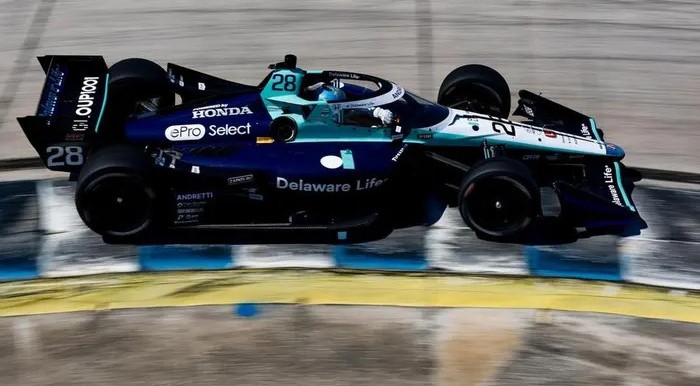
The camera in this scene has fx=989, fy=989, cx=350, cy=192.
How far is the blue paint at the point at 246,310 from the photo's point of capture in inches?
359

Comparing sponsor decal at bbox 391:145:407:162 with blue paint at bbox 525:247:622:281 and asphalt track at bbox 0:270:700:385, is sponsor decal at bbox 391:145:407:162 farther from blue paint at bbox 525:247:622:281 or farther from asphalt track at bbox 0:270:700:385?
blue paint at bbox 525:247:622:281

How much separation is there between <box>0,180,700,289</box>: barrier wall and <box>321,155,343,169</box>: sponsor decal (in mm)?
862

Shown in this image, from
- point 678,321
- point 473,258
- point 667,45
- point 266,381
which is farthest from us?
point 667,45

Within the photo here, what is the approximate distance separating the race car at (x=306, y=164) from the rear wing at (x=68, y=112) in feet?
0.05

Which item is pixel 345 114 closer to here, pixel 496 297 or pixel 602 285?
pixel 496 297

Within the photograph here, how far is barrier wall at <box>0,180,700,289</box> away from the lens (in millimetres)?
9867

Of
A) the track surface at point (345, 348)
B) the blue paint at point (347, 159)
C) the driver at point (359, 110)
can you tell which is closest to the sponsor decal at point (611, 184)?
the track surface at point (345, 348)

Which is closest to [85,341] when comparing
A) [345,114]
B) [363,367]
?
[363,367]

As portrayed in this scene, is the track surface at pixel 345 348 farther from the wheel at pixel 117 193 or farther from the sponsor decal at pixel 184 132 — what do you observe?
the sponsor decal at pixel 184 132

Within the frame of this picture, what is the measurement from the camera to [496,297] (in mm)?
9469

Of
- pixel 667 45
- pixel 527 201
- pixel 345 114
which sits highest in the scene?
pixel 667 45

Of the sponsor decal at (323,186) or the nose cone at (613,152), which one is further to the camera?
the nose cone at (613,152)

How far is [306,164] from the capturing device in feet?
32.5

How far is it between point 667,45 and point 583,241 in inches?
247
